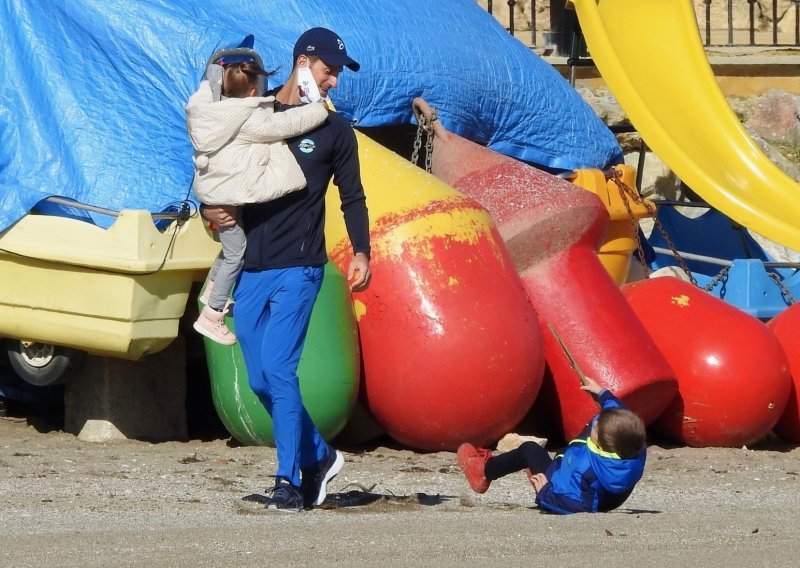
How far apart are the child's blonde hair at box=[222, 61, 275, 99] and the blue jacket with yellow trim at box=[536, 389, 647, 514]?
1.74 metres

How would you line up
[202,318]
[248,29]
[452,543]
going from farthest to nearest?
[248,29] < [202,318] < [452,543]

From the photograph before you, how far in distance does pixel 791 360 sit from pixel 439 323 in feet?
7.09

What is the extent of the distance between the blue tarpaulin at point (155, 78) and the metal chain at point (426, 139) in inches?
7.2

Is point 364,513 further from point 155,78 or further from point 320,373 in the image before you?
point 155,78

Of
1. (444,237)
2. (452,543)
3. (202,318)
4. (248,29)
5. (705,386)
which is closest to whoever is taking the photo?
(452,543)

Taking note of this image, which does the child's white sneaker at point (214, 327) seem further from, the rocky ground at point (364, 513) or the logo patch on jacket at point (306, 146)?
the logo patch on jacket at point (306, 146)

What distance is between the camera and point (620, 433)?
5.16 m

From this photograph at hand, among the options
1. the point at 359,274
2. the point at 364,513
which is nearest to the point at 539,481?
the point at 364,513

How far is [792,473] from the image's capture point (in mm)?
6930

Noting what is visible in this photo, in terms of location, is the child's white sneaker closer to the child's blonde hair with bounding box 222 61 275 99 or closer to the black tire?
the child's blonde hair with bounding box 222 61 275 99

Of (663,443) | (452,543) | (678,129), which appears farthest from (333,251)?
(678,129)

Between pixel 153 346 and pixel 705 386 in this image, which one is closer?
pixel 153 346

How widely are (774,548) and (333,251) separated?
3.13 m

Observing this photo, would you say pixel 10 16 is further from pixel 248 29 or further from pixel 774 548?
pixel 774 548
